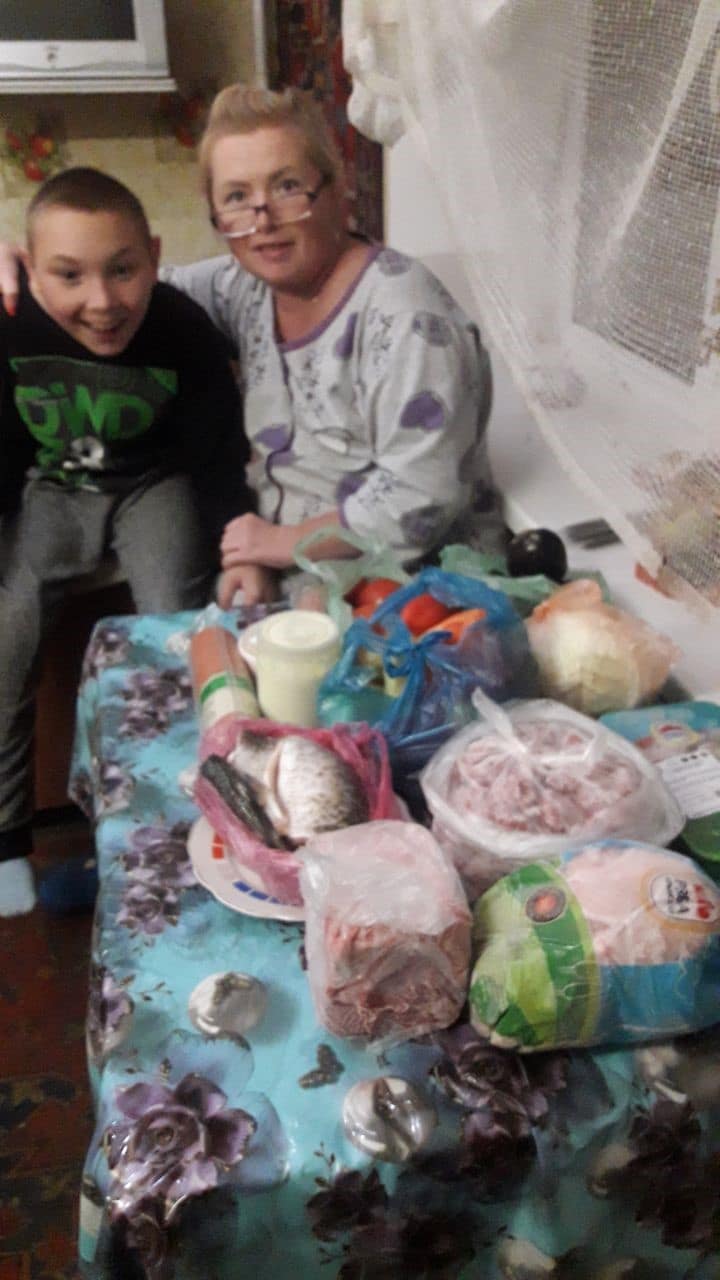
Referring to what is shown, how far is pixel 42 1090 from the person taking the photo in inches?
43.9

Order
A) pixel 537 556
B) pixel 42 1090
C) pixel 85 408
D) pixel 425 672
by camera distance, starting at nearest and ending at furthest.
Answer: pixel 425 672 → pixel 537 556 → pixel 42 1090 → pixel 85 408

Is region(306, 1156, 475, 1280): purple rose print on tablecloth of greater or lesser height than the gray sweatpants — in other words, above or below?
above

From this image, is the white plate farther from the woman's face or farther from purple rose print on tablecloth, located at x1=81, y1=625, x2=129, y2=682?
the woman's face

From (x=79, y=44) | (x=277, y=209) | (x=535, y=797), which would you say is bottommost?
(x=535, y=797)

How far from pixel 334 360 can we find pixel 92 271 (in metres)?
0.32

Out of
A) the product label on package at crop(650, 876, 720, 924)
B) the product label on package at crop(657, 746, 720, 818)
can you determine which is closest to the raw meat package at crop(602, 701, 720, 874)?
the product label on package at crop(657, 746, 720, 818)

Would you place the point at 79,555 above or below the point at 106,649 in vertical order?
below

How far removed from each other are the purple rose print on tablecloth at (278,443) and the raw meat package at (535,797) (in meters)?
0.71

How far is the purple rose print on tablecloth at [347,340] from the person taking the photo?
1.15 meters

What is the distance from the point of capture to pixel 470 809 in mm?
621

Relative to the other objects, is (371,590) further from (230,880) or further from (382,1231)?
(382,1231)

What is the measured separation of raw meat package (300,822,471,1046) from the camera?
522 millimetres

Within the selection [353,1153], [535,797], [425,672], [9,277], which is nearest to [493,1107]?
[353,1153]

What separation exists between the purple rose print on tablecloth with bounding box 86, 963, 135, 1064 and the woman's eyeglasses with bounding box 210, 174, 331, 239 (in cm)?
85
